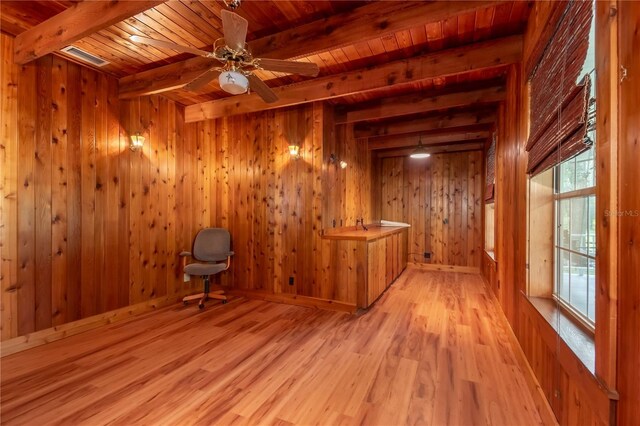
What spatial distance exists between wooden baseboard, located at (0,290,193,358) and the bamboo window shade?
14.4 feet

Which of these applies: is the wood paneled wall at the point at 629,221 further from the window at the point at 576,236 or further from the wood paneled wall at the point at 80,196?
the wood paneled wall at the point at 80,196

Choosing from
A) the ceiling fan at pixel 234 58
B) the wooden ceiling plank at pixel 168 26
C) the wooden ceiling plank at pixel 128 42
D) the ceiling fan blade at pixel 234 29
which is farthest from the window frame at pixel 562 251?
the wooden ceiling plank at pixel 128 42

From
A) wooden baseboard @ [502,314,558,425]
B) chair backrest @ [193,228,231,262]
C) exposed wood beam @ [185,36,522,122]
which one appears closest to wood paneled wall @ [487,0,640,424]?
wooden baseboard @ [502,314,558,425]

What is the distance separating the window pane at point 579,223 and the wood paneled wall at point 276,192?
249 cm

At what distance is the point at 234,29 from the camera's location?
66.3 inches

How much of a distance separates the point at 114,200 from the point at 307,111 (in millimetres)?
2708

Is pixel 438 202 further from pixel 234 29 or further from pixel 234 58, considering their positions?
pixel 234 29

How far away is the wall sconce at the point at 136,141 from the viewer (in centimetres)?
344

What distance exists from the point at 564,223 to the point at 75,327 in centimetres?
451

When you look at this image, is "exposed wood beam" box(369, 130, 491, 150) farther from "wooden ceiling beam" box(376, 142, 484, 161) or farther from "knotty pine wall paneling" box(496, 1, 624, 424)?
"knotty pine wall paneling" box(496, 1, 624, 424)

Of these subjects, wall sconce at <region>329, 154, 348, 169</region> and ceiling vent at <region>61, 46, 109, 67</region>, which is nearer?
ceiling vent at <region>61, 46, 109, 67</region>

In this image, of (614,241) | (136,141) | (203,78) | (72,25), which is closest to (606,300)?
(614,241)

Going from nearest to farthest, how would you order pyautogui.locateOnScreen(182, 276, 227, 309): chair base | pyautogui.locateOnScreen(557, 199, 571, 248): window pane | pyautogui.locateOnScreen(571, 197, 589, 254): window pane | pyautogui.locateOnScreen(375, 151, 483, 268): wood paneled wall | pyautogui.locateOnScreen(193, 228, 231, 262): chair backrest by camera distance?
pyautogui.locateOnScreen(571, 197, 589, 254): window pane < pyautogui.locateOnScreen(557, 199, 571, 248): window pane < pyautogui.locateOnScreen(182, 276, 227, 309): chair base < pyautogui.locateOnScreen(193, 228, 231, 262): chair backrest < pyautogui.locateOnScreen(375, 151, 483, 268): wood paneled wall

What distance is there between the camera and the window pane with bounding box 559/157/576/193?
1651mm
